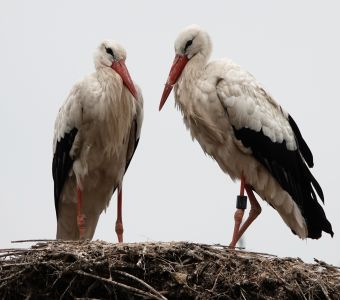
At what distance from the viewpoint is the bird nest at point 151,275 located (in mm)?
8031

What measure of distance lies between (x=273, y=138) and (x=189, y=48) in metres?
1.07

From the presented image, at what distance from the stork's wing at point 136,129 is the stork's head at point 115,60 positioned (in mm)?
150

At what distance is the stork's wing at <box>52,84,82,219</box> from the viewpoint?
977cm

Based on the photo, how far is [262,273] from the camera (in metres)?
8.16

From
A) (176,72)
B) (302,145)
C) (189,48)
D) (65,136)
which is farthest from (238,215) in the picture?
(65,136)

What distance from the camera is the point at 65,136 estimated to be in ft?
32.4

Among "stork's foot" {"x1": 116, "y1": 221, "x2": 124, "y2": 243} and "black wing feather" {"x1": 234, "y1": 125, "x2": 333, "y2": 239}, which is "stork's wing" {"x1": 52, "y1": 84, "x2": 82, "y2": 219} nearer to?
"stork's foot" {"x1": 116, "y1": 221, "x2": 124, "y2": 243}

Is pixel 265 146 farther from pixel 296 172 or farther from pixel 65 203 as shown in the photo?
pixel 65 203

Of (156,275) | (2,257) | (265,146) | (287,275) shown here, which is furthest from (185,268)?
(265,146)

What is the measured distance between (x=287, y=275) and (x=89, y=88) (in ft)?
8.48

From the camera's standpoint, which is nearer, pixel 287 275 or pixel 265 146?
pixel 287 275

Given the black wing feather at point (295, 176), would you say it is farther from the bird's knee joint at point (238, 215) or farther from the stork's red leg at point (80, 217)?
the stork's red leg at point (80, 217)

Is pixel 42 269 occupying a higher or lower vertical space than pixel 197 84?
lower

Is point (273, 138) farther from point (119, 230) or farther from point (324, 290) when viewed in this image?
point (324, 290)
